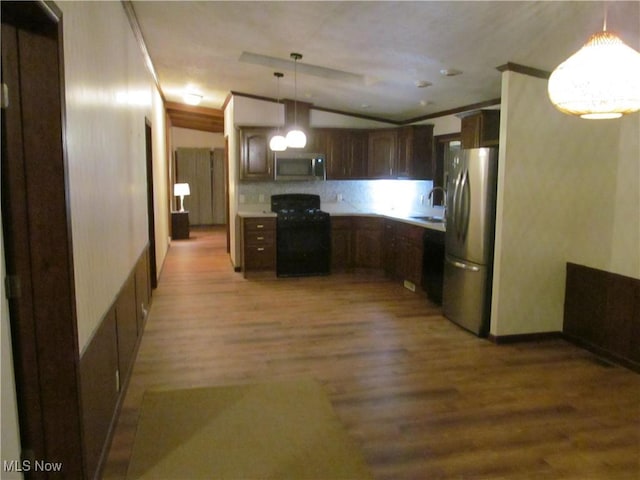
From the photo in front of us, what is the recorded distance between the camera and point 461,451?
8.41ft

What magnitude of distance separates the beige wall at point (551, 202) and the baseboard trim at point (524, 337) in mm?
39

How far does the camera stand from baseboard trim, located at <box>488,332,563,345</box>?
423 centimetres

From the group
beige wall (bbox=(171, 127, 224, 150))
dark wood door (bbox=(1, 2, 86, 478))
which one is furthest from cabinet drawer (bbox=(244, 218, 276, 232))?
beige wall (bbox=(171, 127, 224, 150))

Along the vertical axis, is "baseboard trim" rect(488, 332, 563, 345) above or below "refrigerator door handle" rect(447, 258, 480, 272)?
below

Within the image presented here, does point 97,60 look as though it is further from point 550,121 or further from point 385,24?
point 550,121

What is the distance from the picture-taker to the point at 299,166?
7.07 metres

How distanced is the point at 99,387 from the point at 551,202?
382 cm

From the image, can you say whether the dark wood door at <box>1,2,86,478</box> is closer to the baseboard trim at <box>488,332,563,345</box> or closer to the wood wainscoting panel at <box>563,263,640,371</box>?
the baseboard trim at <box>488,332,563,345</box>

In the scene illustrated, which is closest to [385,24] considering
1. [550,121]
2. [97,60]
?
[550,121]

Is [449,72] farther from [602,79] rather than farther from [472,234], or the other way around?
[602,79]

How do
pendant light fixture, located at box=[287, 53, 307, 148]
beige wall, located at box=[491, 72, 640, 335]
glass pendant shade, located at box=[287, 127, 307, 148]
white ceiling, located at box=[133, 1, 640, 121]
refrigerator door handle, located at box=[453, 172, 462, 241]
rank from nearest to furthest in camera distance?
white ceiling, located at box=[133, 1, 640, 121] < beige wall, located at box=[491, 72, 640, 335] < refrigerator door handle, located at box=[453, 172, 462, 241] < pendant light fixture, located at box=[287, 53, 307, 148] < glass pendant shade, located at box=[287, 127, 307, 148]

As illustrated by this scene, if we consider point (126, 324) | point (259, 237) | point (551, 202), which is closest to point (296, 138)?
point (259, 237)

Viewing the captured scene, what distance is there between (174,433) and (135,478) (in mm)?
→ 416

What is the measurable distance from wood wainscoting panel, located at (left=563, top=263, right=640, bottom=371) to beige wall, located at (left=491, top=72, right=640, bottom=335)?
134 millimetres
